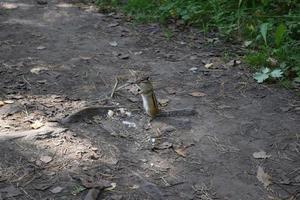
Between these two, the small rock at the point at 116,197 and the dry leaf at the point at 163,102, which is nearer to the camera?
the small rock at the point at 116,197

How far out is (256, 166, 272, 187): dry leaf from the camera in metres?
2.94

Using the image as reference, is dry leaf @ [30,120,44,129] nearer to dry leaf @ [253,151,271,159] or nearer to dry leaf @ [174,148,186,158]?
dry leaf @ [174,148,186,158]

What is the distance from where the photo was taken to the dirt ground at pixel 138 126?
2840 millimetres

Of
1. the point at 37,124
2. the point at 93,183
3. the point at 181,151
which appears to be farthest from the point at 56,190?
the point at 181,151

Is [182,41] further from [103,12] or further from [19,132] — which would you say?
[19,132]

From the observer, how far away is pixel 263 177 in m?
3.00

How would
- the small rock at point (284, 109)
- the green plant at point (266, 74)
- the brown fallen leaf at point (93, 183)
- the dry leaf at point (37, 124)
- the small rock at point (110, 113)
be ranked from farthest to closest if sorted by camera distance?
Answer: the green plant at point (266, 74), the small rock at point (284, 109), the small rock at point (110, 113), the dry leaf at point (37, 124), the brown fallen leaf at point (93, 183)

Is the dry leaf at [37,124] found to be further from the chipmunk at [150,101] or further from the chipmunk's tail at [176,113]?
the chipmunk's tail at [176,113]

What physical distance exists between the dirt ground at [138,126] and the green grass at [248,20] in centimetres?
35

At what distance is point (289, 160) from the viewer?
10.5 ft

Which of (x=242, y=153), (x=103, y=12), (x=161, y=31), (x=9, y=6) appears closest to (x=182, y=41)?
(x=161, y=31)

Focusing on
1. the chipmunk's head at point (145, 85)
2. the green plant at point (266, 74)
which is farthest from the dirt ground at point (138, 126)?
the chipmunk's head at point (145, 85)

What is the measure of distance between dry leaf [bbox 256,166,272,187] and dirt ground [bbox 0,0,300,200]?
1 cm

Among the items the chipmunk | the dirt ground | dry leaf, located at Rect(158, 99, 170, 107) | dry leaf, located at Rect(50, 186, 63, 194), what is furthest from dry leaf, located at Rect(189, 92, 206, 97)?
dry leaf, located at Rect(50, 186, 63, 194)
